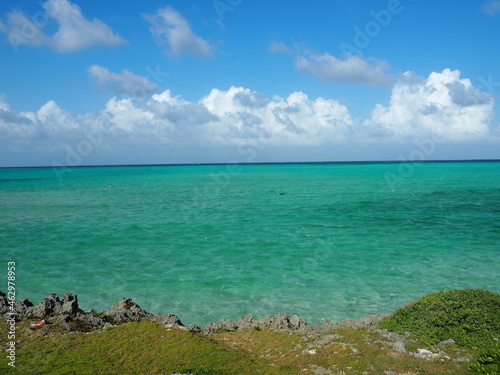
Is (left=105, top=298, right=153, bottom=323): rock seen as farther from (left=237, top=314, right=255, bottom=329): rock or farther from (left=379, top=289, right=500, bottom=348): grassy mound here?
(left=379, top=289, right=500, bottom=348): grassy mound

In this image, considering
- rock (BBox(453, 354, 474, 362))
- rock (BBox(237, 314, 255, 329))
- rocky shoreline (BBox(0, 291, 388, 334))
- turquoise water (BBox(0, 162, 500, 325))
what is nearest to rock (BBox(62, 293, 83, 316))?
rocky shoreline (BBox(0, 291, 388, 334))

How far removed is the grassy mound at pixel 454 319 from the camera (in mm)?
13297

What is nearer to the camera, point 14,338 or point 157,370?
point 157,370

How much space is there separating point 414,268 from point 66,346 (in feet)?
80.5

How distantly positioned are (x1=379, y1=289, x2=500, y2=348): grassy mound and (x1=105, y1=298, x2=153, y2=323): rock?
11.3 m

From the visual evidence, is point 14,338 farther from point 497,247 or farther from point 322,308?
point 497,247

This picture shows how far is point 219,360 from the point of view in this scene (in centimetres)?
1233

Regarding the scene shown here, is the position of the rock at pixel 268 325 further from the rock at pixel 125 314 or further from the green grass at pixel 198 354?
the rock at pixel 125 314

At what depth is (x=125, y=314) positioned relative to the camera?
670 inches

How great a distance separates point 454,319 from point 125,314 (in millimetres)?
14650

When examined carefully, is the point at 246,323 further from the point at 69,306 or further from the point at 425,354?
the point at 69,306

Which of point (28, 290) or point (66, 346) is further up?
point (66, 346)

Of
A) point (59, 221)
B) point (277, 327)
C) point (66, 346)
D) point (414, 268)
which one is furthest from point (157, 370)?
point (59, 221)

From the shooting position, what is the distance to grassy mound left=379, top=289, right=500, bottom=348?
43.6 ft
